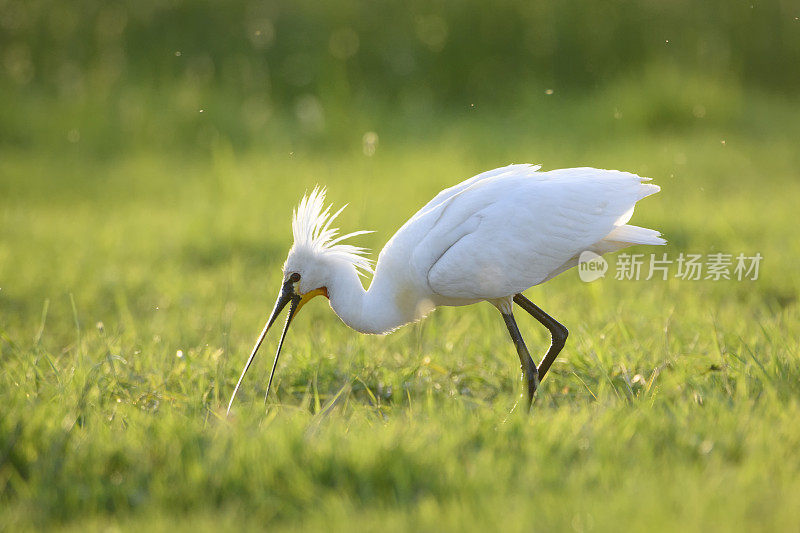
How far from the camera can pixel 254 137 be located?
10719mm

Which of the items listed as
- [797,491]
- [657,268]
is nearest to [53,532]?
[797,491]

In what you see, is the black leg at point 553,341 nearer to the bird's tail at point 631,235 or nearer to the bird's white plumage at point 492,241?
the bird's white plumage at point 492,241

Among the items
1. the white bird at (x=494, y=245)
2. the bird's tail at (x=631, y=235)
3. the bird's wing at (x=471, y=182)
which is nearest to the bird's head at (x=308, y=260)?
the white bird at (x=494, y=245)

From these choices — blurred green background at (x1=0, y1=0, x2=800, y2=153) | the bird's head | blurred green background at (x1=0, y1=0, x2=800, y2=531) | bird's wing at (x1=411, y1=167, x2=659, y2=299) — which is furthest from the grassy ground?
blurred green background at (x1=0, y1=0, x2=800, y2=153)

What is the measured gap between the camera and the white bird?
4.09m

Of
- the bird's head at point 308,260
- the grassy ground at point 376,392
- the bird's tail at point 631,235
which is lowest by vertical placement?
the grassy ground at point 376,392

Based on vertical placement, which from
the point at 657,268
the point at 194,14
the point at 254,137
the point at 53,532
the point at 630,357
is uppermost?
the point at 194,14

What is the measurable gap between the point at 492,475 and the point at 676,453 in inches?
25.1

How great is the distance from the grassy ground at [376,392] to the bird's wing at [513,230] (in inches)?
19.0

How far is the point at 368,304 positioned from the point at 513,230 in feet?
2.45

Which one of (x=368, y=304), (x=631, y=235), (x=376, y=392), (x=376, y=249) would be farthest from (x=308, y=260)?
(x=376, y=249)

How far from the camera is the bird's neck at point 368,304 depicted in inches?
169

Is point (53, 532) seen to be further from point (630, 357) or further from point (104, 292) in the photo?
point (104, 292)

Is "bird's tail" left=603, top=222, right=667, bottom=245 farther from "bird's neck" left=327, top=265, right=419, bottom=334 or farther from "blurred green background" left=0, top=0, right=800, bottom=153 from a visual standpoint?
"blurred green background" left=0, top=0, right=800, bottom=153
